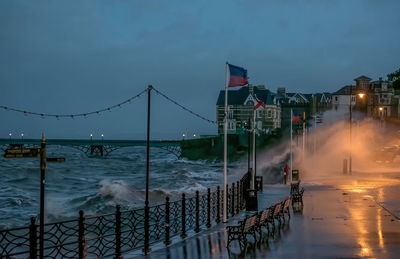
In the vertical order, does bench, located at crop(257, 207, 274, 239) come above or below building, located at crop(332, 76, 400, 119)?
below

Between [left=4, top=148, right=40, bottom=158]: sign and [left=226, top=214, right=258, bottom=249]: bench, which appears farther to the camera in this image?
[left=226, top=214, right=258, bottom=249]: bench

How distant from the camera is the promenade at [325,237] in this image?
46.8 feet

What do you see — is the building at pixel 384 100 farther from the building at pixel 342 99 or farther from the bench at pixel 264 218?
the bench at pixel 264 218

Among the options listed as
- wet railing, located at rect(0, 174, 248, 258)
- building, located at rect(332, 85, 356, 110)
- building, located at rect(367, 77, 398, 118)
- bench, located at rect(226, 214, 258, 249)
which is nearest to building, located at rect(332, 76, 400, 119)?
building, located at rect(367, 77, 398, 118)

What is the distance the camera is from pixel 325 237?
670 inches

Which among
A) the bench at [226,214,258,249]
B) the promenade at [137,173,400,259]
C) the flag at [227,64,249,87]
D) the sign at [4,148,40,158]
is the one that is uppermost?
the flag at [227,64,249,87]

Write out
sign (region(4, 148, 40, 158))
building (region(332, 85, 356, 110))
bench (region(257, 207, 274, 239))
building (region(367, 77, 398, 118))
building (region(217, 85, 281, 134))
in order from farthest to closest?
building (region(332, 85, 356, 110))
building (region(217, 85, 281, 134))
building (region(367, 77, 398, 118))
bench (region(257, 207, 274, 239))
sign (region(4, 148, 40, 158))

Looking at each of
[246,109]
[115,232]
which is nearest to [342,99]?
[246,109]

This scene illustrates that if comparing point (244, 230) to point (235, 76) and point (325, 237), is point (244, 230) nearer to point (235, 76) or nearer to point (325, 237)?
point (325, 237)

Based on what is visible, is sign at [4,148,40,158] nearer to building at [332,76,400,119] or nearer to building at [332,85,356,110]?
building at [332,76,400,119]

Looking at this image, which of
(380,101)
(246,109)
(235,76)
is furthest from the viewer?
(246,109)

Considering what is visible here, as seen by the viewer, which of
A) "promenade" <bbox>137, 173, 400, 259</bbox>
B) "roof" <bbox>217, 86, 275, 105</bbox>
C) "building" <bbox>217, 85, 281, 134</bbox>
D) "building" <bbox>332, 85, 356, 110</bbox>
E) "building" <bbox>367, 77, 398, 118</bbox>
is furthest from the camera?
"roof" <bbox>217, 86, 275, 105</bbox>

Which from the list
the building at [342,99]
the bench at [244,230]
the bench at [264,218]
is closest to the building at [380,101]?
the building at [342,99]

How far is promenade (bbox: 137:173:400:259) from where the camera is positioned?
14266 millimetres
